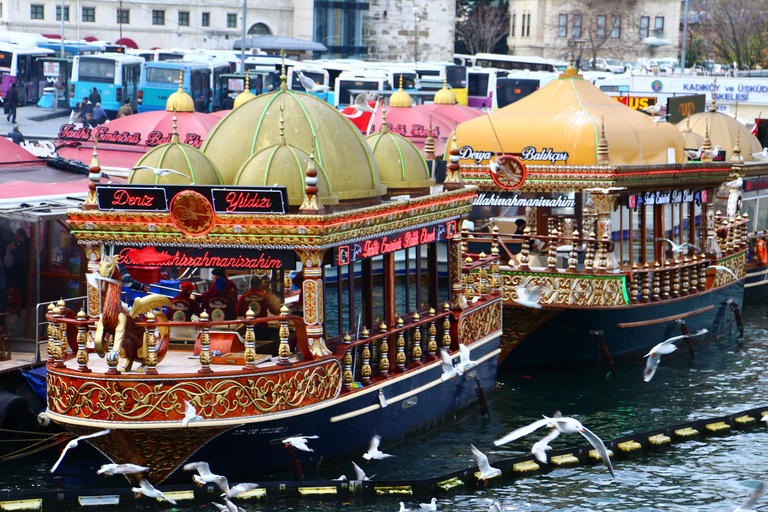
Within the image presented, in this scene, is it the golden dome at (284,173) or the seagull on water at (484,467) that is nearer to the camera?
the golden dome at (284,173)

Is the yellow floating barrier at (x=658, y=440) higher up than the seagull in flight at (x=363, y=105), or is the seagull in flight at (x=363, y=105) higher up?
the seagull in flight at (x=363, y=105)

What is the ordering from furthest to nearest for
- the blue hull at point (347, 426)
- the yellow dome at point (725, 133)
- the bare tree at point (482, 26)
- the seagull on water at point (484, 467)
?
the bare tree at point (482, 26), the yellow dome at point (725, 133), the seagull on water at point (484, 467), the blue hull at point (347, 426)

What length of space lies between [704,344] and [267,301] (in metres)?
9.94

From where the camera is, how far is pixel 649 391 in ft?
59.8

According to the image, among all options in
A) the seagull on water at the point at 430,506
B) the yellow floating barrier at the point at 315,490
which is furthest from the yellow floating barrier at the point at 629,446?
the yellow floating barrier at the point at 315,490

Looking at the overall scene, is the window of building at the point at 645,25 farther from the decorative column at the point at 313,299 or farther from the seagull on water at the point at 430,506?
the seagull on water at the point at 430,506

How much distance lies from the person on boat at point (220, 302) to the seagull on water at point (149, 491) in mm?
2416

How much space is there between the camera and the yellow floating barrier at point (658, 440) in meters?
15.4

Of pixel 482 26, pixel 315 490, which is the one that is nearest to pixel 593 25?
pixel 482 26

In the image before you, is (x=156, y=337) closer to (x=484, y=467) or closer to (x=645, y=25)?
(x=484, y=467)

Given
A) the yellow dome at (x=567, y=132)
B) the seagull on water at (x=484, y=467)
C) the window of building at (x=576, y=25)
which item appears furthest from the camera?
the window of building at (x=576, y=25)

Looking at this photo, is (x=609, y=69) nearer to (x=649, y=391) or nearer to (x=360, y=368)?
(x=649, y=391)

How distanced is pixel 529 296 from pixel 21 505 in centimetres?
827

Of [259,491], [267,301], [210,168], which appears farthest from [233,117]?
[259,491]
